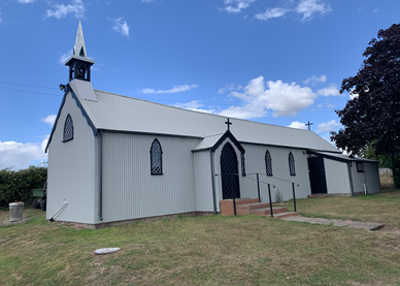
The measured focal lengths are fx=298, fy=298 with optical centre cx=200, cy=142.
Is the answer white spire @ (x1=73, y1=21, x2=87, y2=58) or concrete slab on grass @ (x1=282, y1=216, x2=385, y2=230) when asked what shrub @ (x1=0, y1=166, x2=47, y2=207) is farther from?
concrete slab on grass @ (x1=282, y1=216, x2=385, y2=230)

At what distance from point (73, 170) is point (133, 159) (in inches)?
110

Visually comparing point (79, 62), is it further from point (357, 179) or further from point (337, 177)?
point (357, 179)

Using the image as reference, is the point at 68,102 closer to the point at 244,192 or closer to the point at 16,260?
the point at 16,260

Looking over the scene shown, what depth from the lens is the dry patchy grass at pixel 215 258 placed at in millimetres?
5398

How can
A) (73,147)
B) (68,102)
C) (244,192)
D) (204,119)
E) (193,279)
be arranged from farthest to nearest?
(204,119)
(244,192)
(68,102)
(73,147)
(193,279)

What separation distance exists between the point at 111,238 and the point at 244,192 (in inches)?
335

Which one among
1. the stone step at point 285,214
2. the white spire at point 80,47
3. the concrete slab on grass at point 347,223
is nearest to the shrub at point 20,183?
the white spire at point 80,47

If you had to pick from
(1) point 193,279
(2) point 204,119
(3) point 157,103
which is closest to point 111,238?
(1) point 193,279

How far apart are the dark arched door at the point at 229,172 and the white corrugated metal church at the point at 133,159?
0.16 feet

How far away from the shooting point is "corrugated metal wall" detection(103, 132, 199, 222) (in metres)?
11.9

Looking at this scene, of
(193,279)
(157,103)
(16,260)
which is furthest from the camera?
(157,103)

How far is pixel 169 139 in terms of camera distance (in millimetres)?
14039

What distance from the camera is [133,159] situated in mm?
12578

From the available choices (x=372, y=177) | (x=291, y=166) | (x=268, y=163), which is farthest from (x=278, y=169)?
(x=372, y=177)
